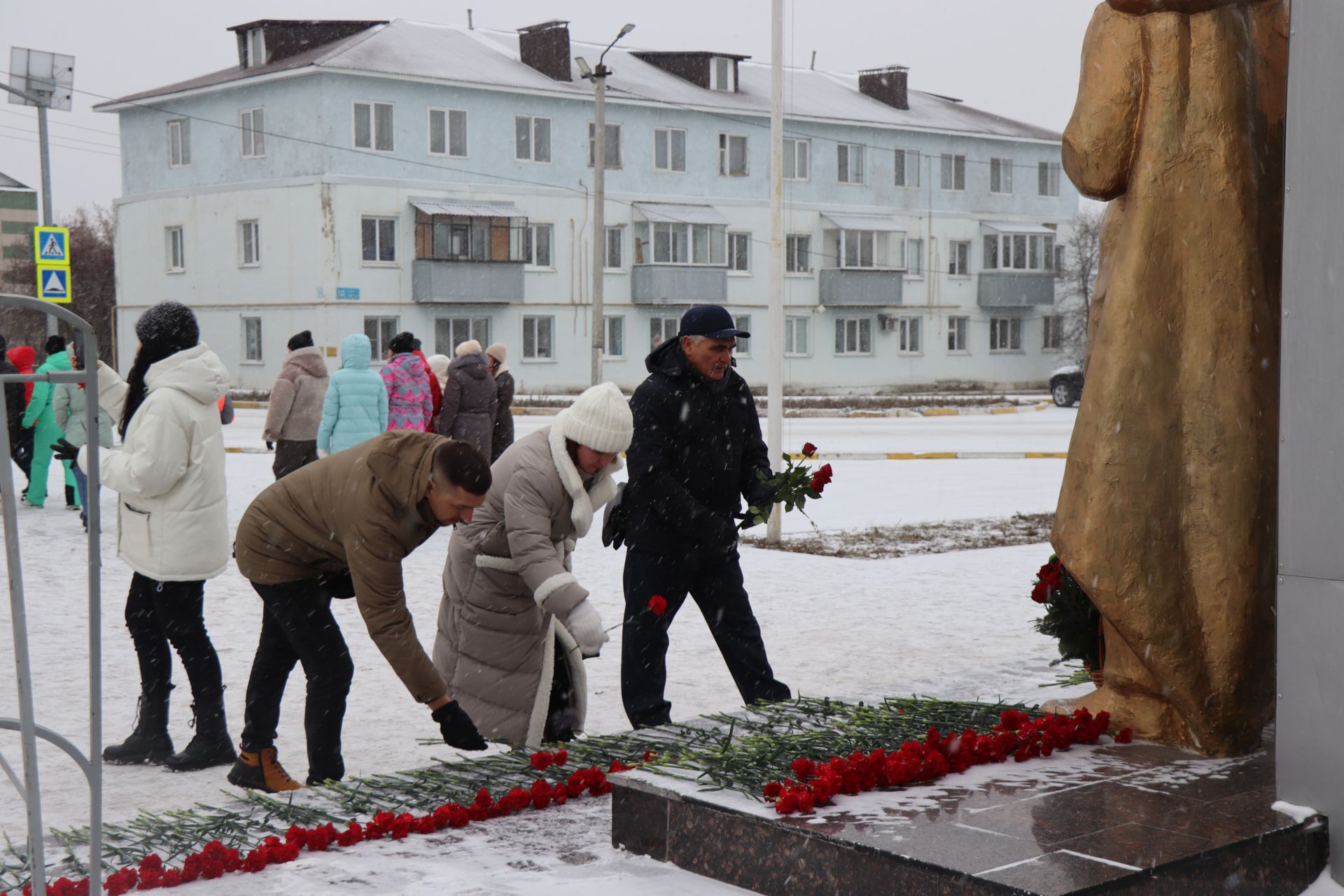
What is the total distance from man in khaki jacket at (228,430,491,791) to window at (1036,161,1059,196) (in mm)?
45205

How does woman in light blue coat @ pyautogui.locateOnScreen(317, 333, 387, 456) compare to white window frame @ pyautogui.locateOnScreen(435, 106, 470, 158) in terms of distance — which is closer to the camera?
woman in light blue coat @ pyautogui.locateOnScreen(317, 333, 387, 456)

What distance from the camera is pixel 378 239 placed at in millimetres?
35594

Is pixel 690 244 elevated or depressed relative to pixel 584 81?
depressed

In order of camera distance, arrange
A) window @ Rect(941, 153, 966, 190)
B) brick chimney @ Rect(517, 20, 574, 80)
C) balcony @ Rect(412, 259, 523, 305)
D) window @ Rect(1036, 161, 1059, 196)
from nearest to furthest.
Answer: balcony @ Rect(412, 259, 523, 305) → brick chimney @ Rect(517, 20, 574, 80) → window @ Rect(941, 153, 966, 190) → window @ Rect(1036, 161, 1059, 196)

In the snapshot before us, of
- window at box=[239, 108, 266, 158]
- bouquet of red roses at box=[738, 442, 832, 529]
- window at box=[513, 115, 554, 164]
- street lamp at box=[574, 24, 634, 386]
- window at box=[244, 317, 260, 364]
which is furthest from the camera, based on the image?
A: window at box=[513, 115, 554, 164]

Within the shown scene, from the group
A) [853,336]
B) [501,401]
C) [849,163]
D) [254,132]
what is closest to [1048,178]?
[849,163]

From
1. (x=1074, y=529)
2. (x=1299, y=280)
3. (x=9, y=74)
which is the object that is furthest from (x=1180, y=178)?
(x=9, y=74)

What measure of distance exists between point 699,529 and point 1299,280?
2.54 meters

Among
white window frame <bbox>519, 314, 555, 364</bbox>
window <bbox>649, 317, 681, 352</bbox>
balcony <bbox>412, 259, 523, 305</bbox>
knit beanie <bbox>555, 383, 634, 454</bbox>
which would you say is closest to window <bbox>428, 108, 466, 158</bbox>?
balcony <bbox>412, 259, 523, 305</bbox>

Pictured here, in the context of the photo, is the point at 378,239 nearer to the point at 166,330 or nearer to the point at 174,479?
the point at 166,330

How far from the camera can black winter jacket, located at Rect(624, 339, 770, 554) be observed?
563cm

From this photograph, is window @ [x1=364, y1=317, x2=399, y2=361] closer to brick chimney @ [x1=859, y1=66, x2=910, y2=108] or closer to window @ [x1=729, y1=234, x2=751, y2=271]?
window @ [x1=729, y1=234, x2=751, y2=271]

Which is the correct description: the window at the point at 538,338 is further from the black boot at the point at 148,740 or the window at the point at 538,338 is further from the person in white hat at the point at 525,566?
the person in white hat at the point at 525,566

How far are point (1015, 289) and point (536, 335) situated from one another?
641 inches
